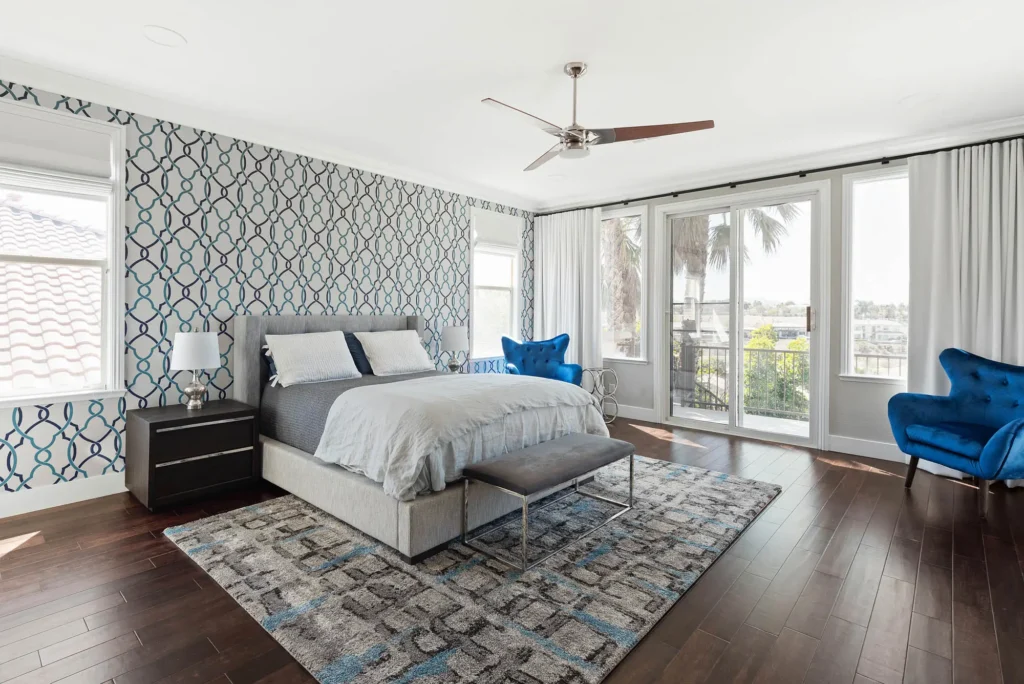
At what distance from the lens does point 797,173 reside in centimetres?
482

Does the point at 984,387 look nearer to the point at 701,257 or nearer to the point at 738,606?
the point at 701,257

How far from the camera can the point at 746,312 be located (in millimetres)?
5250

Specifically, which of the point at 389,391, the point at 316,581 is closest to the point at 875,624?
the point at 316,581

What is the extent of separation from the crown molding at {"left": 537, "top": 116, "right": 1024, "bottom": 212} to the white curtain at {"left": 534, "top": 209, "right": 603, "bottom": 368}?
1.31ft

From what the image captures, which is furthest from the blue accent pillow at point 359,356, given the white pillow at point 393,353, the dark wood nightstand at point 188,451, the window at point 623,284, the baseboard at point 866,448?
the baseboard at point 866,448

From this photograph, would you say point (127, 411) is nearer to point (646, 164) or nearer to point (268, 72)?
point (268, 72)

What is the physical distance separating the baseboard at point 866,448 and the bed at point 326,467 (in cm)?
253

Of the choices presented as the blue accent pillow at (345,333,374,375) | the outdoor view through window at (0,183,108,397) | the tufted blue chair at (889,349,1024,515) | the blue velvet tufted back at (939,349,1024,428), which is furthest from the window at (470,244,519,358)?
the blue velvet tufted back at (939,349,1024,428)

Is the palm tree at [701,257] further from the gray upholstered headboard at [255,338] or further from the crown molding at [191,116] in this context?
the gray upholstered headboard at [255,338]

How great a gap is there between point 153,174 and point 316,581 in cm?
301

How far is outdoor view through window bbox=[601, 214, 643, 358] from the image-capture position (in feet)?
19.8

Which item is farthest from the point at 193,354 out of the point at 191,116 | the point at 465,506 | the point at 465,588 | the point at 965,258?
the point at 965,258

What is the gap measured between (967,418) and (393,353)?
4.35 metres

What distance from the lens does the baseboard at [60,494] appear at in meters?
3.09
